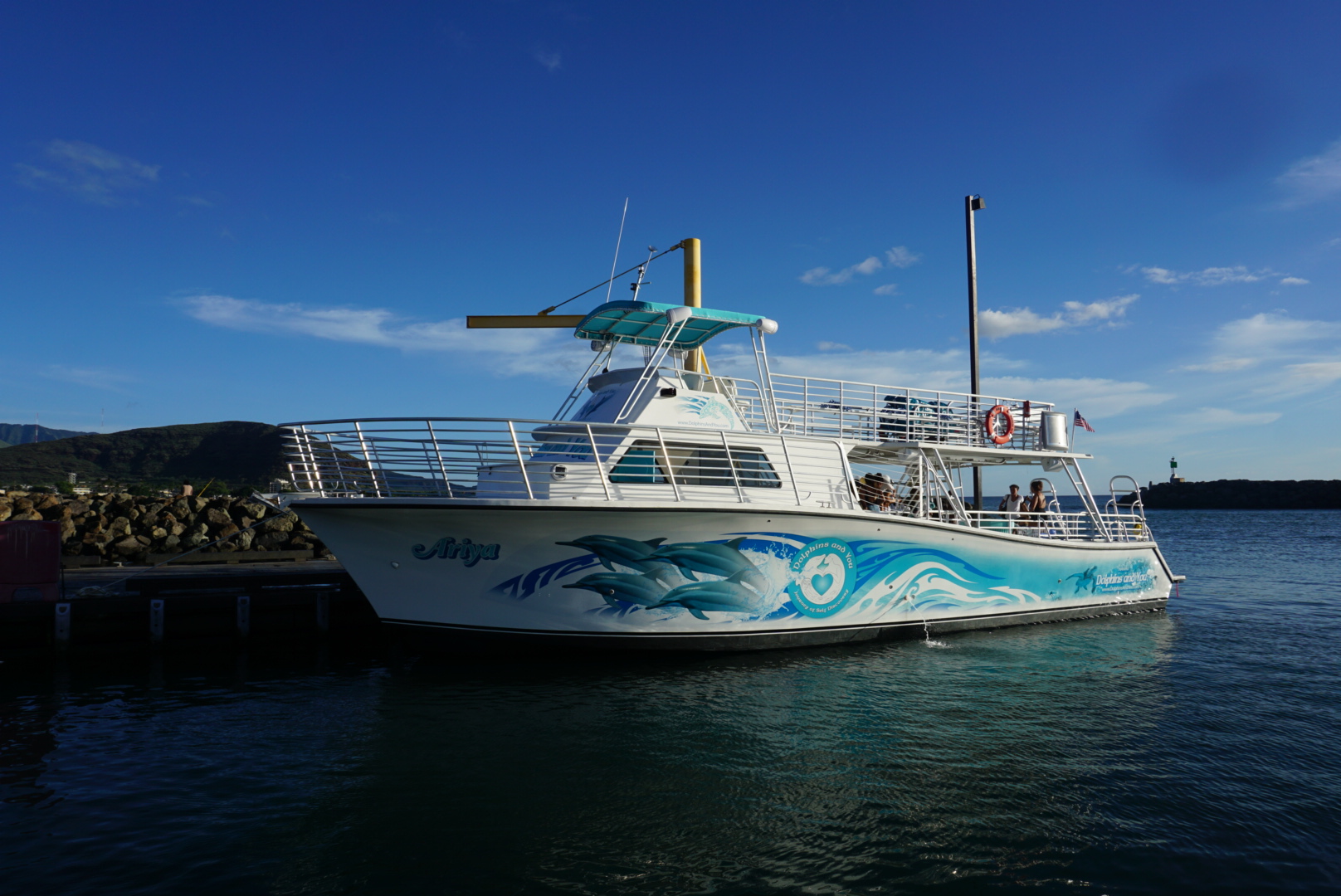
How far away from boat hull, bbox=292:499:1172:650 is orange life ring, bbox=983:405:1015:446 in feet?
11.6

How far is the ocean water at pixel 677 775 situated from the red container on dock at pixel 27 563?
1.46m

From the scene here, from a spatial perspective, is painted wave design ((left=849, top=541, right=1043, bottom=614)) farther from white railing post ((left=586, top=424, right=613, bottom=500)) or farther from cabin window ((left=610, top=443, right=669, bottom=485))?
white railing post ((left=586, top=424, right=613, bottom=500))

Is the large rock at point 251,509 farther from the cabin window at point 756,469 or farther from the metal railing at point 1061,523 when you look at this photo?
the metal railing at point 1061,523

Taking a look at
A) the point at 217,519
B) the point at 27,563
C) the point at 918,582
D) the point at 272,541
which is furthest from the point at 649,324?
the point at 217,519

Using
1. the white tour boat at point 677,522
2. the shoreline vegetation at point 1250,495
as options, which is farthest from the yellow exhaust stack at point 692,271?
the shoreline vegetation at point 1250,495

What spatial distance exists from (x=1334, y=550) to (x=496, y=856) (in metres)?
38.8

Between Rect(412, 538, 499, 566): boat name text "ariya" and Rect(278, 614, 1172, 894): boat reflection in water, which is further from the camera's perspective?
Rect(412, 538, 499, 566): boat name text "ariya"

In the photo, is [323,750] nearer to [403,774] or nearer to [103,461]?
[403,774]

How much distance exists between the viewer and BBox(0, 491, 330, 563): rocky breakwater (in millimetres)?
18609

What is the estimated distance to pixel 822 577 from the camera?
10.1 meters

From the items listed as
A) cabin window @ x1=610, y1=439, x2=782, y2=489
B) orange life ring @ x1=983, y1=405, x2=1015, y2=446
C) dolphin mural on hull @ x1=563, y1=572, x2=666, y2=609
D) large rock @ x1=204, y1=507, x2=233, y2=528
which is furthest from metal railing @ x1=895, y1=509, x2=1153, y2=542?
large rock @ x1=204, y1=507, x2=233, y2=528

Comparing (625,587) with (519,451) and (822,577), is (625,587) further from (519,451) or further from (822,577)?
(822,577)

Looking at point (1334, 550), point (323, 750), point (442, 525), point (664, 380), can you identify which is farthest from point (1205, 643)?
point (1334, 550)

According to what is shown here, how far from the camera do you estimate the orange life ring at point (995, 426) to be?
43.5 feet
